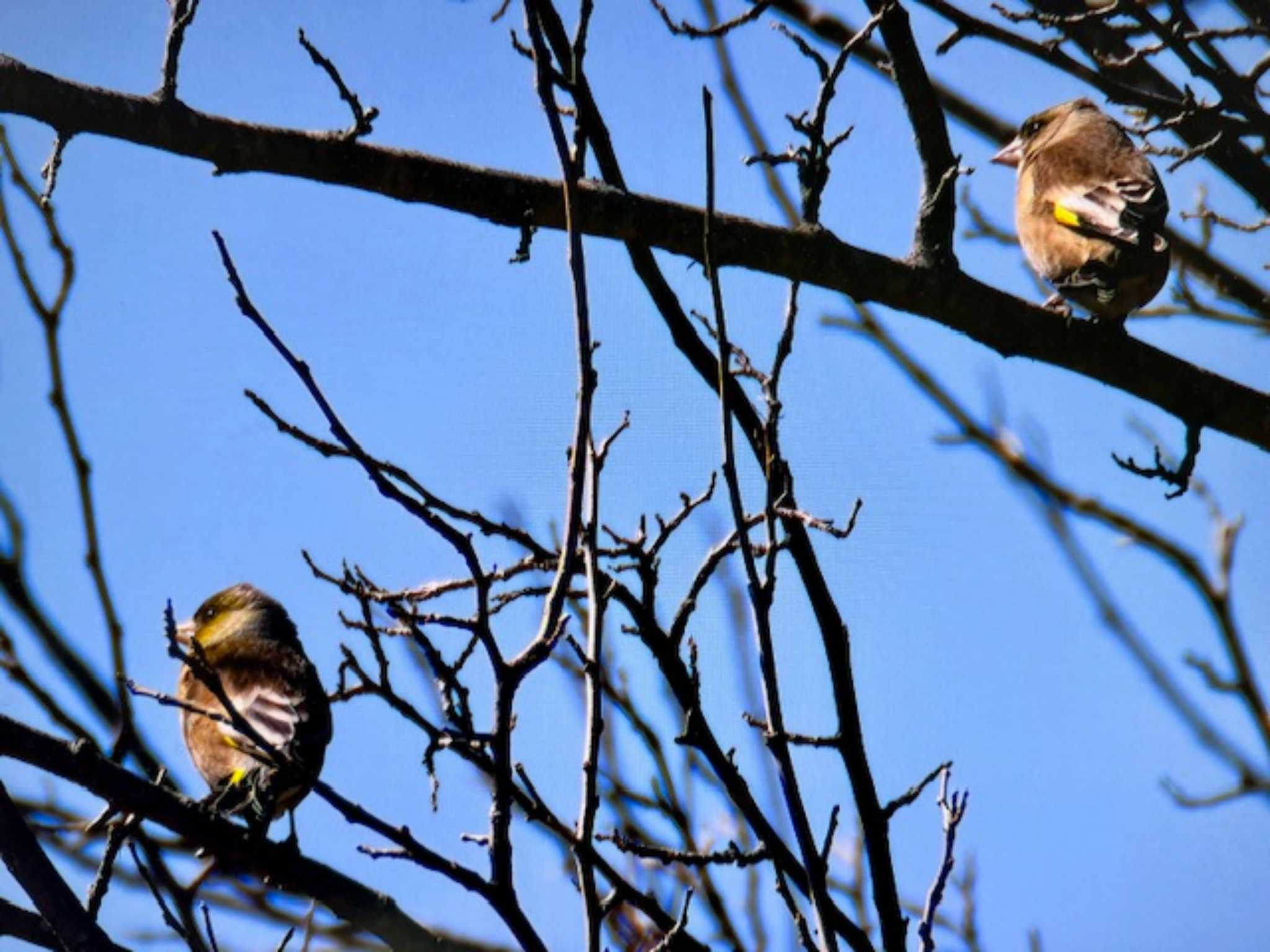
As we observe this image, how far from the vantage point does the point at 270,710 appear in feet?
16.9

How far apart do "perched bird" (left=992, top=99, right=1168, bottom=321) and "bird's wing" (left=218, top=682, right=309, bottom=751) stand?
3.38 metres

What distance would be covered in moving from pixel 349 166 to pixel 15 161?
1.12m

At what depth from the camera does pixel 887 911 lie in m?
2.64

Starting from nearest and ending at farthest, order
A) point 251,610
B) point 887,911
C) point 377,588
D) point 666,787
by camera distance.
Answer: point 887,911, point 377,588, point 666,787, point 251,610

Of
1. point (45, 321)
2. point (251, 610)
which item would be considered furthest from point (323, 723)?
point (45, 321)

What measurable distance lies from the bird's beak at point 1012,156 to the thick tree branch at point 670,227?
A: 2.69 metres

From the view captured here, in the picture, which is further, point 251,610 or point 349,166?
point 251,610

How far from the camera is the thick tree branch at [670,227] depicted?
380cm

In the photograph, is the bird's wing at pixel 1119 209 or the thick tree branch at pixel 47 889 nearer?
the thick tree branch at pixel 47 889

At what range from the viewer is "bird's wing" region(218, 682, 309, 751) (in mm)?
4918

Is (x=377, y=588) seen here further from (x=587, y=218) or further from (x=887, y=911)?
(x=587, y=218)

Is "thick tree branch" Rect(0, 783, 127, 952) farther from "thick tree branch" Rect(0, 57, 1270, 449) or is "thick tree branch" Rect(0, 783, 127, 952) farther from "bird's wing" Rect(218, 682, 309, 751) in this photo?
"bird's wing" Rect(218, 682, 309, 751)

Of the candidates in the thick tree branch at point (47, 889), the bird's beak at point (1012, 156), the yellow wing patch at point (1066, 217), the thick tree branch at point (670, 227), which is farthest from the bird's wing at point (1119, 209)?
the thick tree branch at point (47, 889)

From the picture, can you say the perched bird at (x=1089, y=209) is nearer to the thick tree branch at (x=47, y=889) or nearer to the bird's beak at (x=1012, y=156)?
the bird's beak at (x=1012, y=156)
